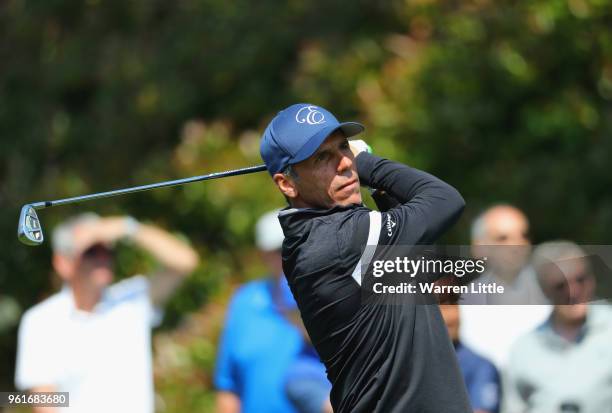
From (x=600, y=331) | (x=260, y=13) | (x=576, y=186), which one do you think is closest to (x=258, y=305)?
(x=600, y=331)

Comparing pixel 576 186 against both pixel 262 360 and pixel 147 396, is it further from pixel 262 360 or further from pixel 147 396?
pixel 147 396

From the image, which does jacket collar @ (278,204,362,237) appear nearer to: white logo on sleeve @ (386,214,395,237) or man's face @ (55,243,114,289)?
white logo on sleeve @ (386,214,395,237)

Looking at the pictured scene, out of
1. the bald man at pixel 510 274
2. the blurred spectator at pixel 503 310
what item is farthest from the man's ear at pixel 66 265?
the bald man at pixel 510 274

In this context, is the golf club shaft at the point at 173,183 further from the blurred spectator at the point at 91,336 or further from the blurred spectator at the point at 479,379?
the blurred spectator at the point at 479,379

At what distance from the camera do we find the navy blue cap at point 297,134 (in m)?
3.68

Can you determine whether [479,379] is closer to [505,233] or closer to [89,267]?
[505,233]

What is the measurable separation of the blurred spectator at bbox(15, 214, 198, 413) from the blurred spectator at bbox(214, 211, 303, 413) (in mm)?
449

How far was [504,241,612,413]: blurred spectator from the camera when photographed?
4559mm

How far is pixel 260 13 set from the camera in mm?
10609

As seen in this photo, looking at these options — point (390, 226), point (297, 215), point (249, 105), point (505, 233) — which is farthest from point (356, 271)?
point (249, 105)

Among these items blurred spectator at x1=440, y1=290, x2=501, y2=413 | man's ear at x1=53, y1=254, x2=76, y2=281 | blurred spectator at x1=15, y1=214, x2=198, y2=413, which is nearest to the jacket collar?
blurred spectator at x1=440, y1=290, x2=501, y2=413

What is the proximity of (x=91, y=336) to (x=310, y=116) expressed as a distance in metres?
2.20

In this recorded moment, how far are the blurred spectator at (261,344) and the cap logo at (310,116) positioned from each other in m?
2.04

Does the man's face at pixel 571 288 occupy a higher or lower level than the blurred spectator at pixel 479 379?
higher
